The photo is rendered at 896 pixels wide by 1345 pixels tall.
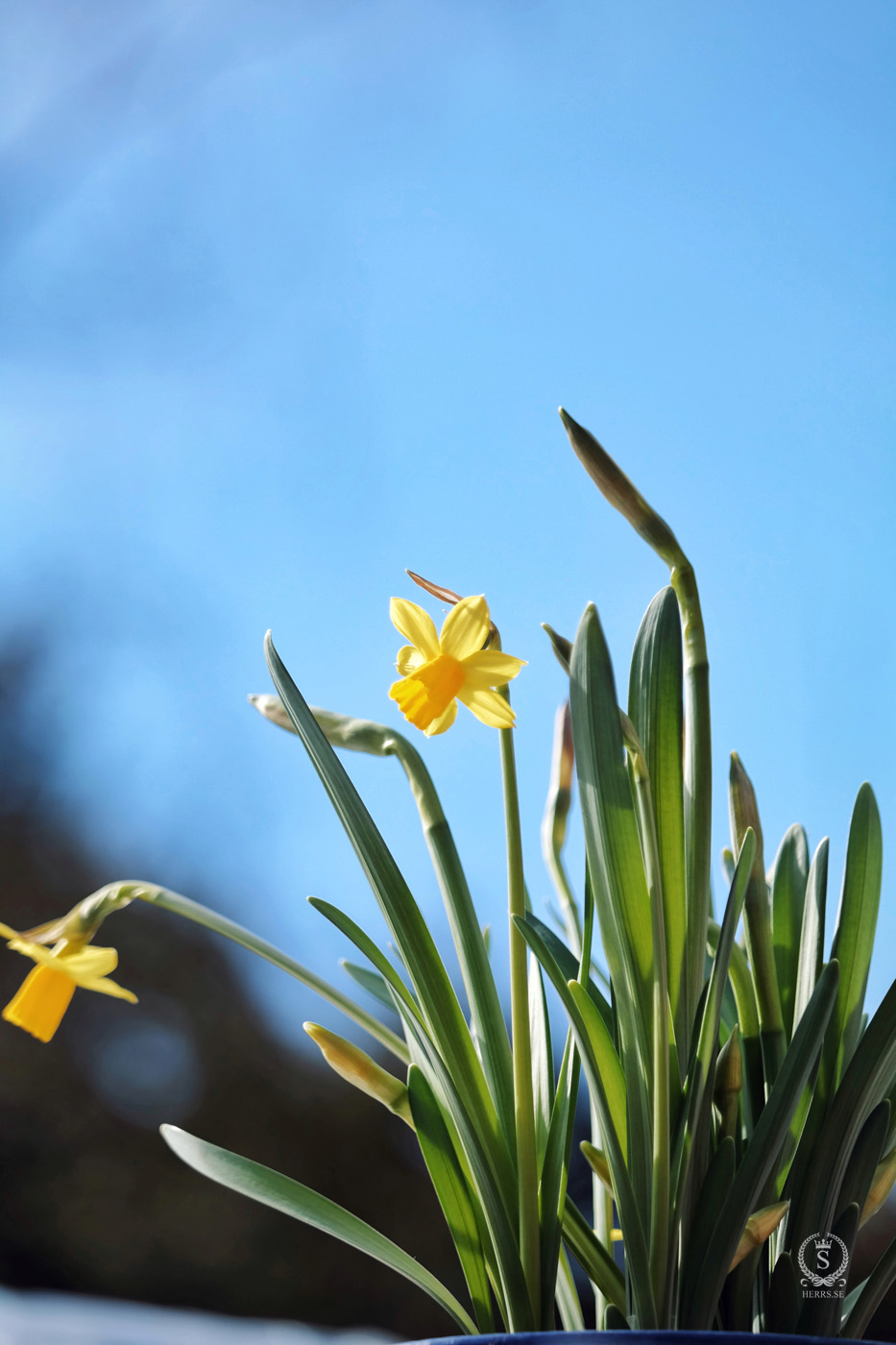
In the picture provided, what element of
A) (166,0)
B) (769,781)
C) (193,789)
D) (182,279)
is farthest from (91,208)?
(769,781)

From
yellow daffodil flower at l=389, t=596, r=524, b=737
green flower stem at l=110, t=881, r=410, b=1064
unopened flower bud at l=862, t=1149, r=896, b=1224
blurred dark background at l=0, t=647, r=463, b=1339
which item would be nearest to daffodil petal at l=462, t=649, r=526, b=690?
yellow daffodil flower at l=389, t=596, r=524, b=737

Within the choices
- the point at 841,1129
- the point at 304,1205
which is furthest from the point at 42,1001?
the point at 841,1129

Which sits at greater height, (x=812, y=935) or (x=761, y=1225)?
(x=812, y=935)

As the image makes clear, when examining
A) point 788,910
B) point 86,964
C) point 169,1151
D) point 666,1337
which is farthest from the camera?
point 169,1151

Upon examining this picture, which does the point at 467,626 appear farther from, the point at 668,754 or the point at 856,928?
the point at 856,928

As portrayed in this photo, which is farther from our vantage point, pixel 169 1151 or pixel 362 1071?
pixel 169 1151

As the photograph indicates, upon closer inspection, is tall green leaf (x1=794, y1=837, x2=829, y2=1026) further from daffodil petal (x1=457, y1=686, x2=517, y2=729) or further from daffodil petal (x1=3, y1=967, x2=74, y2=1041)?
daffodil petal (x1=3, y1=967, x2=74, y2=1041)

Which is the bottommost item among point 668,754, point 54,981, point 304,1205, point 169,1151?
point 169,1151
